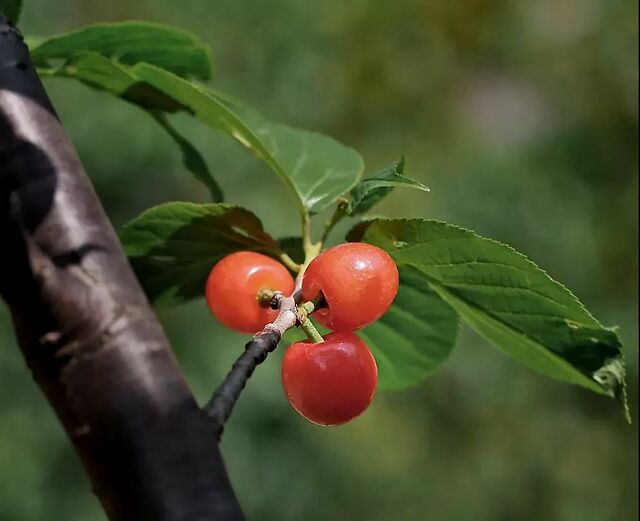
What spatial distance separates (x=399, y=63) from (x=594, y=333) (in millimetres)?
2849

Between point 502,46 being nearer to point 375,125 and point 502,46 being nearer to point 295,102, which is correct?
point 375,125

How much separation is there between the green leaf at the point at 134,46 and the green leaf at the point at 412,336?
251 millimetres

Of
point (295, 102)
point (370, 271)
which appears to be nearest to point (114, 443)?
point (370, 271)

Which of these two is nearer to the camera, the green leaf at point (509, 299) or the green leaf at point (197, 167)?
the green leaf at point (509, 299)

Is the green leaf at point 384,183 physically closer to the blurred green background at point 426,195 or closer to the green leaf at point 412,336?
the green leaf at point 412,336

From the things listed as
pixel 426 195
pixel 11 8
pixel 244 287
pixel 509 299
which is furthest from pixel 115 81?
pixel 426 195

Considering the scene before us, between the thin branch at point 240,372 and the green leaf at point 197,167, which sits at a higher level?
the thin branch at point 240,372

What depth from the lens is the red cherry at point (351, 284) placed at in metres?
0.51

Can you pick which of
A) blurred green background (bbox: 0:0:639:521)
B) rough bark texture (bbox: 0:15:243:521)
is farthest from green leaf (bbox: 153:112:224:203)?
blurred green background (bbox: 0:0:639:521)

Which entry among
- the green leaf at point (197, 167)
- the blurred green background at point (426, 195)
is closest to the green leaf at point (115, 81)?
the green leaf at point (197, 167)

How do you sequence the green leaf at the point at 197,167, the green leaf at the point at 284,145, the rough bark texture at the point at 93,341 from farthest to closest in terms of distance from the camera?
the green leaf at the point at 197,167, the green leaf at the point at 284,145, the rough bark texture at the point at 93,341

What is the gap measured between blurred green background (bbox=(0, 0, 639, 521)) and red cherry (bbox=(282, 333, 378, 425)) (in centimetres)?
160

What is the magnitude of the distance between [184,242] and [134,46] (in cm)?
19

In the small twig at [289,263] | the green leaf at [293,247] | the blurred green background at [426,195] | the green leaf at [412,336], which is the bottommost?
the blurred green background at [426,195]
